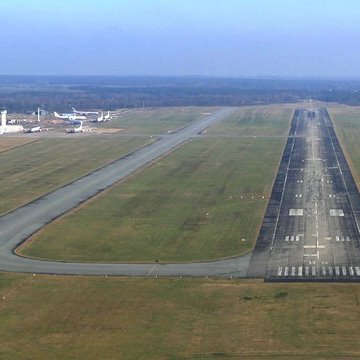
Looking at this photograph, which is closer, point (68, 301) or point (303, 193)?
point (68, 301)

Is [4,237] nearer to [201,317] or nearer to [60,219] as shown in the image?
[60,219]

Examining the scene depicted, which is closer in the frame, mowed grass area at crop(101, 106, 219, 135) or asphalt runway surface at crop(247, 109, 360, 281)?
asphalt runway surface at crop(247, 109, 360, 281)

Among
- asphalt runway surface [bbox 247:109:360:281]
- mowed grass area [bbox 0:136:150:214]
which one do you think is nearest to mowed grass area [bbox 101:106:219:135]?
mowed grass area [bbox 0:136:150:214]

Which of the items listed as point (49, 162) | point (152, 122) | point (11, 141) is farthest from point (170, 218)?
point (152, 122)

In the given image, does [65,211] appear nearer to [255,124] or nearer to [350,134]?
[350,134]

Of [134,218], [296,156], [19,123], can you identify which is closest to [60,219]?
[134,218]

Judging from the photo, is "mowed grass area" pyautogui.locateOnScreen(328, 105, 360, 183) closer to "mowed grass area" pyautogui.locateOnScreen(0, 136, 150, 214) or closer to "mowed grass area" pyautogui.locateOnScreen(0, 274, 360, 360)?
"mowed grass area" pyautogui.locateOnScreen(0, 136, 150, 214)
